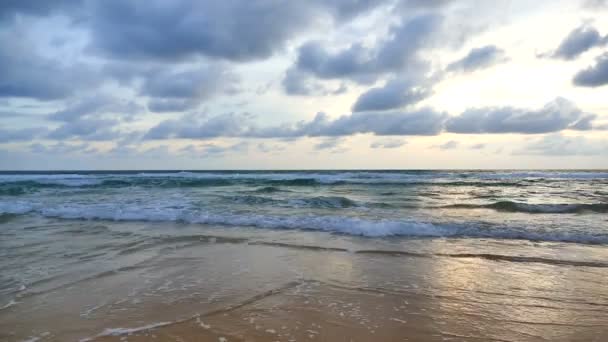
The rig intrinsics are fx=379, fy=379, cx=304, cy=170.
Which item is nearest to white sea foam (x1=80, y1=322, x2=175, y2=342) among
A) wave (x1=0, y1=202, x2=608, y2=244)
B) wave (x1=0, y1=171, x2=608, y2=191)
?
wave (x1=0, y1=202, x2=608, y2=244)

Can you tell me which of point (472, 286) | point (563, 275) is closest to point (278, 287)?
point (472, 286)

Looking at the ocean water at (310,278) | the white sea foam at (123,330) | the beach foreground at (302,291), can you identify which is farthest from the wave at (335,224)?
the white sea foam at (123,330)

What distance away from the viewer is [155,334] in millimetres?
3594

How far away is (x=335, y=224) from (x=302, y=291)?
205 inches

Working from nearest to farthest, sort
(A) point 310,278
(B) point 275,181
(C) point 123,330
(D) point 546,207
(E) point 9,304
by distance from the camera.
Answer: (C) point 123,330, (E) point 9,304, (A) point 310,278, (D) point 546,207, (B) point 275,181

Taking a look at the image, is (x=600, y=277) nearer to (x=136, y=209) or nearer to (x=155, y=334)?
(x=155, y=334)

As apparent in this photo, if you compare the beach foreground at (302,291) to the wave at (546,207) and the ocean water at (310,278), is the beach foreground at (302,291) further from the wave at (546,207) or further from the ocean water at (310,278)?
the wave at (546,207)

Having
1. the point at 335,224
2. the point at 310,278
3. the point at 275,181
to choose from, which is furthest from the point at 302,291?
the point at 275,181

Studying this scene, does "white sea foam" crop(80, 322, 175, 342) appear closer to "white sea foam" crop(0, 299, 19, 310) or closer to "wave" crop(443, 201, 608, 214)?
"white sea foam" crop(0, 299, 19, 310)

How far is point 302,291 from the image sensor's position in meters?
4.86

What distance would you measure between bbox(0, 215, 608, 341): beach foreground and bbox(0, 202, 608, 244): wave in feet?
2.84

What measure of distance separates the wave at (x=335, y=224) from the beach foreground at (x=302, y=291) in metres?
0.86

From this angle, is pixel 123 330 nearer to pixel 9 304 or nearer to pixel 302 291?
pixel 9 304

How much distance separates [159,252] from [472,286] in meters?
5.32
